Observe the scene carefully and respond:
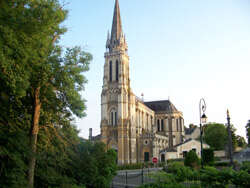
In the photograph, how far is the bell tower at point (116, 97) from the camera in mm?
59531

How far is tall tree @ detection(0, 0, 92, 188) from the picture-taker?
10.7 m

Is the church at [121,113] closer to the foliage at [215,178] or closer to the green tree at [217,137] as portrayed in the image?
the green tree at [217,137]

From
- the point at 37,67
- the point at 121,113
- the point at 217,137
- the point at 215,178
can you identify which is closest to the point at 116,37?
the point at 121,113

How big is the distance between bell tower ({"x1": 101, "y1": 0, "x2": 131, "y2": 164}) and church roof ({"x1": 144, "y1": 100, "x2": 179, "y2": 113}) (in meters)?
22.9

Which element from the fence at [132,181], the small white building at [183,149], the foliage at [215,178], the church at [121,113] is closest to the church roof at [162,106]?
the church at [121,113]

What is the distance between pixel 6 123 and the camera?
13.0 m

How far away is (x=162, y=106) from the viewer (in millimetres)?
84938

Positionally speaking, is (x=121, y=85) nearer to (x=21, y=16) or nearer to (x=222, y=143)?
(x=222, y=143)

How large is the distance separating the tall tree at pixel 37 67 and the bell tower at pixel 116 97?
4462 cm

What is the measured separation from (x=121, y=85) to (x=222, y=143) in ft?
106

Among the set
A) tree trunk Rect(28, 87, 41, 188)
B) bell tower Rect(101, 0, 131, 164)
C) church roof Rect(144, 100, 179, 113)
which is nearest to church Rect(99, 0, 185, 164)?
bell tower Rect(101, 0, 131, 164)

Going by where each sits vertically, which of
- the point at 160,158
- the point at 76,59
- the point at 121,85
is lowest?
the point at 160,158

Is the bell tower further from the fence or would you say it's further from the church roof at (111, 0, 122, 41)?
the fence

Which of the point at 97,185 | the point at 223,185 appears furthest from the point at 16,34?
the point at 97,185
